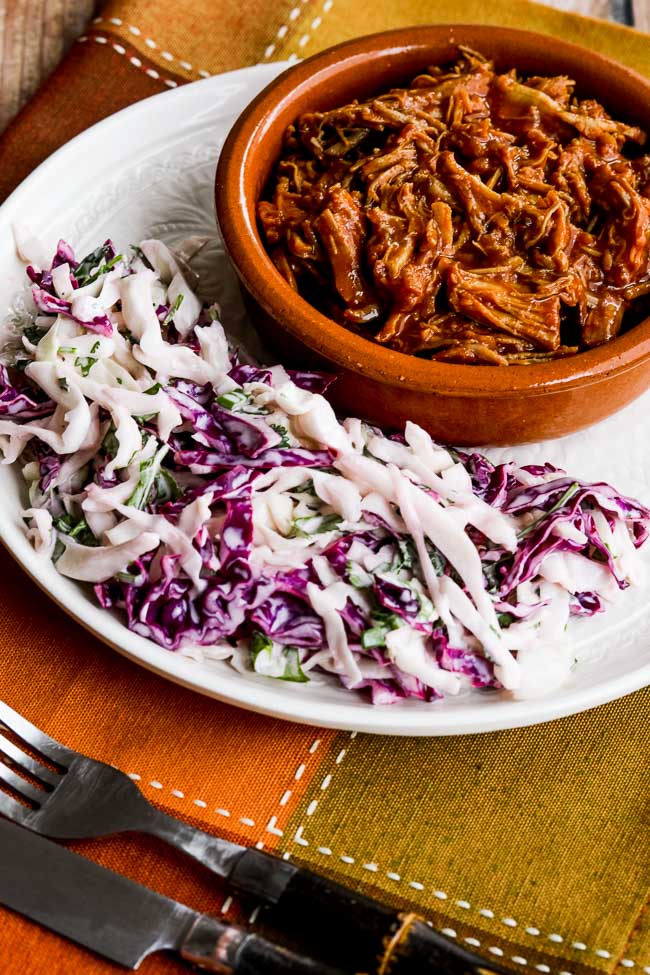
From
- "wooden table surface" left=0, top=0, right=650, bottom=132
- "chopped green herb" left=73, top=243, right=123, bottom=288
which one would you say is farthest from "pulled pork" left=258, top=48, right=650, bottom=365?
"wooden table surface" left=0, top=0, right=650, bottom=132

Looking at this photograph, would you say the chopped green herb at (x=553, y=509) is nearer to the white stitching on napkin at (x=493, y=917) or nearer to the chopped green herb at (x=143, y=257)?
the white stitching on napkin at (x=493, y=917)

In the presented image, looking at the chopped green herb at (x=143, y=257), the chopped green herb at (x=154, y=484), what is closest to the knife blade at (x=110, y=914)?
the chopped green herb at (x=154, y=484)

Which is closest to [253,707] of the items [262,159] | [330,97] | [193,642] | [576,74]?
[193,642]

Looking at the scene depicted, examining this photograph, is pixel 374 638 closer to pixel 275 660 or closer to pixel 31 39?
pixel 275 660

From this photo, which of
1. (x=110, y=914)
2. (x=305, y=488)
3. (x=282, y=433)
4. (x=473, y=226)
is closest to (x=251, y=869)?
(x=110, y=914)

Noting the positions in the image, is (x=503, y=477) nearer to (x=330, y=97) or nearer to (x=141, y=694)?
(x=141, y=694)

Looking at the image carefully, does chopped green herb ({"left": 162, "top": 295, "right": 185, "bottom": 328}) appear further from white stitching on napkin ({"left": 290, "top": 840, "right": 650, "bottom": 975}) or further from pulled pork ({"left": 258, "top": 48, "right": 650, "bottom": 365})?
white stitching on napkin ({"left": 290, "top": 840, "right": 650, "bottom": 975})

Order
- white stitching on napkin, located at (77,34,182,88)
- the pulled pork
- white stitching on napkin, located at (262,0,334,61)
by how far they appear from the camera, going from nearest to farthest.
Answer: the pulled pork
white stitching on napkin, located at (77,34,182,88)
white stitching on napkin, located at (262,0,334,61)
